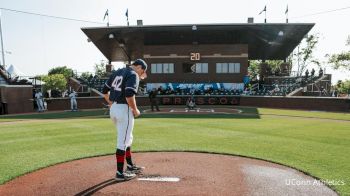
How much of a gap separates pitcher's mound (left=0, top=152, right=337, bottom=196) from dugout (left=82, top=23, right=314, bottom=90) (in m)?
31.5

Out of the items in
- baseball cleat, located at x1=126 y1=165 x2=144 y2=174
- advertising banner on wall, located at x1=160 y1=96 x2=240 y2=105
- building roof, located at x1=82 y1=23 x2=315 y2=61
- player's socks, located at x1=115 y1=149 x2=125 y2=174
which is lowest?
baseball cleat, located at x1=126 y1=165 x2=144 y2=174

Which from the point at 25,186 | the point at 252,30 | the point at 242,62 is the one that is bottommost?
the point at 25,186

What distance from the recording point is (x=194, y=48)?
4119cm

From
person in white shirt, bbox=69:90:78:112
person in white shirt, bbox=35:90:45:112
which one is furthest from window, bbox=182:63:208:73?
person in white shirt, bbox=35:90:45:112

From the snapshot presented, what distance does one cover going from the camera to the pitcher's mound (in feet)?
18.4

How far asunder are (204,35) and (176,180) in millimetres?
34804

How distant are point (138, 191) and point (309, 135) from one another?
8549 millimetres

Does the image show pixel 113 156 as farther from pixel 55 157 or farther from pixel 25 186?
pixel 25 186

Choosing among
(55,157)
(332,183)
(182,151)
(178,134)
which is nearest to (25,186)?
(55,157)

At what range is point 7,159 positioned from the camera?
8.20m

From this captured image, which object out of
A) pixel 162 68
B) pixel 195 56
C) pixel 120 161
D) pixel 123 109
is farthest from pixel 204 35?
pixel 120 161

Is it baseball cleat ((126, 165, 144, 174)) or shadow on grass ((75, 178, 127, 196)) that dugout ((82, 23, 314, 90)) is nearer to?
baseball cleat ((126, 165, 144, 174))

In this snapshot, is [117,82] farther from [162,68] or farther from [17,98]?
[162,68]

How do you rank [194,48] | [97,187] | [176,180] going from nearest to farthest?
[97,187] < [176,180] < [194,48]
